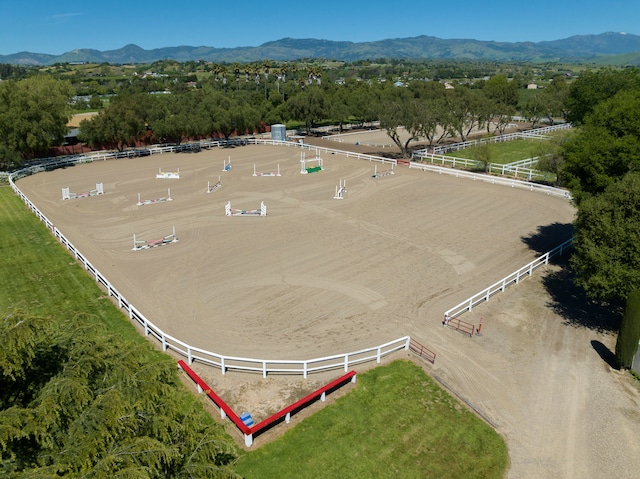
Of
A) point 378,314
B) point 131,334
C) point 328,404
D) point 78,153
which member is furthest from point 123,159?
point 328,404

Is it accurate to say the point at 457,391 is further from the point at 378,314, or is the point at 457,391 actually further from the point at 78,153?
the point at 78,153

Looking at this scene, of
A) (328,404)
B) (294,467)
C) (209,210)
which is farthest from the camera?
(209,210)

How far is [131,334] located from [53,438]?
1146 cm

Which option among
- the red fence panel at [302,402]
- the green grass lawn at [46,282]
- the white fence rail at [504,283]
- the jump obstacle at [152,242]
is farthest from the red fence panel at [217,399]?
the jump obstacle at [152,242]

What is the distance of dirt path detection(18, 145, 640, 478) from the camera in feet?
44.9

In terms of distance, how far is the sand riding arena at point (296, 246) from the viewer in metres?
18.3

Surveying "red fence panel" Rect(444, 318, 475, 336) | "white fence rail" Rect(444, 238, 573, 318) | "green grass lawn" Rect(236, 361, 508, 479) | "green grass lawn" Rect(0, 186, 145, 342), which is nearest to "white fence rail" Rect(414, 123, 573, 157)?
"white fence rail" Rect(444, 238, 573, 318)

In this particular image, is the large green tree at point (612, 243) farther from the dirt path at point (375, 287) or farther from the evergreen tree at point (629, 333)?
the dirt path at point (375, 287)

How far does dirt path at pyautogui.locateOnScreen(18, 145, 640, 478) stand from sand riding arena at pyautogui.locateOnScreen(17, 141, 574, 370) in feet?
0.33

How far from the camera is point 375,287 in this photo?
2127 centimetres

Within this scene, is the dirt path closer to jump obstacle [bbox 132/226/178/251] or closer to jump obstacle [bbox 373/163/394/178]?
jump obstacle [bbox 132/226/178/251]

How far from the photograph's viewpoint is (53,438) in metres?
6.61

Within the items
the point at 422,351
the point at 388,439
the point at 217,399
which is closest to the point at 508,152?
the point at 422,351

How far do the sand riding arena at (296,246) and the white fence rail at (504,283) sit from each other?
65cm
